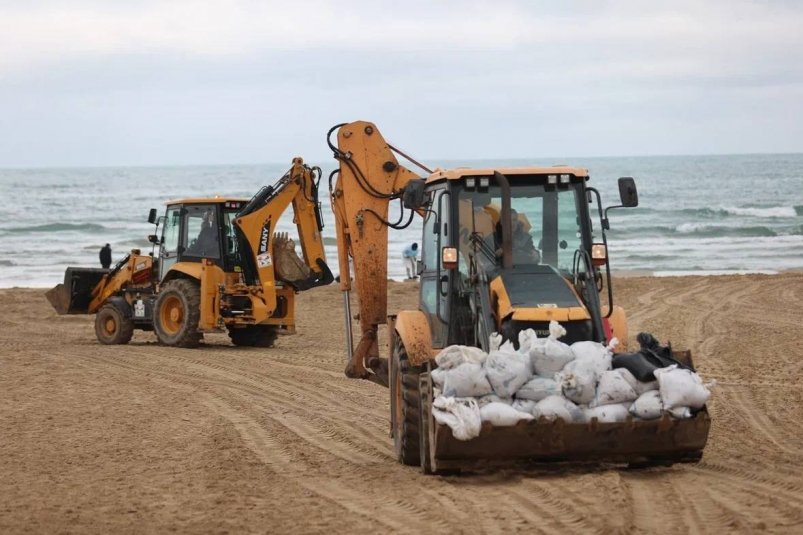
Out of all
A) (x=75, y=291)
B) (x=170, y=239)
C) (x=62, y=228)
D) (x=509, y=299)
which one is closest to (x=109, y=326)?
(x=75, y=291)

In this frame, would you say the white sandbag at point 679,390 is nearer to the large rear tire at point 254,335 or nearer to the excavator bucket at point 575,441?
the excavator bucket at point 575,441

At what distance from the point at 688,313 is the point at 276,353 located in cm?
903

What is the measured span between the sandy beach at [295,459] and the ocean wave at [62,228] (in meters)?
36.7

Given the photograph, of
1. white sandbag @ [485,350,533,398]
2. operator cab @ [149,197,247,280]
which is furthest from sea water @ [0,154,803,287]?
white sandbag @ [485,350,533,398]

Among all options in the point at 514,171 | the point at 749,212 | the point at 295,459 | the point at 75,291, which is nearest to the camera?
the point at 514,171

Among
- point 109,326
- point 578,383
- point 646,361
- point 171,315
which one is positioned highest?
point 646,361

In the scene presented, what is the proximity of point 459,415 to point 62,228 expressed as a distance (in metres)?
50.9

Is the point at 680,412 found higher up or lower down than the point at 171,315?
higher up

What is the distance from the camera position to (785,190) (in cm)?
8719

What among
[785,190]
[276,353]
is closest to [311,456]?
[276,353]

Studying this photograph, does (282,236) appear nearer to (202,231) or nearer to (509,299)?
(202,231)

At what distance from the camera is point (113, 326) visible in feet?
68.9

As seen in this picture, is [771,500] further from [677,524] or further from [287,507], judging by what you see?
[287,507]

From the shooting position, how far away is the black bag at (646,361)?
8539 millimetres
